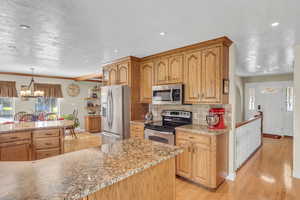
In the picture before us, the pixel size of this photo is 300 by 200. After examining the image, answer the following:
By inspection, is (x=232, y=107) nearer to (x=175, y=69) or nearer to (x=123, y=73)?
(x=175, y=69)

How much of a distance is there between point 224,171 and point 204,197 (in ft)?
2.09

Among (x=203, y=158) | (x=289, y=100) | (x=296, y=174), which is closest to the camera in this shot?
(x=203, y=158)

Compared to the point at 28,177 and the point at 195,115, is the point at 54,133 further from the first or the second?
the point at 195,115

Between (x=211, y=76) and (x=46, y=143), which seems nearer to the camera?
(x=211, y=76)

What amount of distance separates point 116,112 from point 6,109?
5.26 meters

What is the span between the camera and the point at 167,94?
330 cm

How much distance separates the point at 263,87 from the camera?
6.61 meters

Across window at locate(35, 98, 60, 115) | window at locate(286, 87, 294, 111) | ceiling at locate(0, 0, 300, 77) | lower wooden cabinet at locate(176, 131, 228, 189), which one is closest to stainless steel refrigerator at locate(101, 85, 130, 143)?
ceiling at locate(0, 0, 300, 77)

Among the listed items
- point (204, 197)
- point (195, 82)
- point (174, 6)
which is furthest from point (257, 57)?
point (204, 197)

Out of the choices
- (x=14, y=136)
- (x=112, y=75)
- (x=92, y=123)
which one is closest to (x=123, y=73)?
(x=112, y=75)

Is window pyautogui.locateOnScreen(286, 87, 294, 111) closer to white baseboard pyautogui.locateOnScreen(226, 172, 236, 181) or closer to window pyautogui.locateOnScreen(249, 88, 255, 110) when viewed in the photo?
window pyautogui.locateOnScreen(249, 88, 255, 110)

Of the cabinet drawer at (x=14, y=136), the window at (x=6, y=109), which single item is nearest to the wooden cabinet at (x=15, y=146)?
the cabinet drawer at (x=14, y=136)

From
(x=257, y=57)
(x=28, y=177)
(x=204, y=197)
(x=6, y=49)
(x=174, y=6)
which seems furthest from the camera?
(x=257, y=57)

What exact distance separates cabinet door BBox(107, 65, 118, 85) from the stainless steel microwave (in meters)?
1.21
